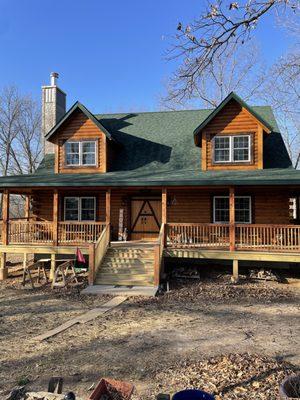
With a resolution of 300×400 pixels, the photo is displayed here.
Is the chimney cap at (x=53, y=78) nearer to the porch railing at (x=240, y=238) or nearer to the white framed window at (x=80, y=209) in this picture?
the white framed window at (x=80, y=209)

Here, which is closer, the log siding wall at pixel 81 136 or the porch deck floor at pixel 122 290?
the porch deck floor at pixel 122 290

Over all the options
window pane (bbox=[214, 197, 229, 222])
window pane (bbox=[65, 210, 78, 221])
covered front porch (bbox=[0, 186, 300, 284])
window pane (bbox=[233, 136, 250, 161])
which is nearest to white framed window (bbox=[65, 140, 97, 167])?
covered front porch (bbox=[0, 186, 300, 284])

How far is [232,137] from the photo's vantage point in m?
16.7

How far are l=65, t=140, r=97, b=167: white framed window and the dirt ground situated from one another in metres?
7.23

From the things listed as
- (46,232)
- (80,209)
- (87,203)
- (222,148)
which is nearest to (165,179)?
(222,148)

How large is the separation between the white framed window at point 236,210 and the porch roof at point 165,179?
177cm

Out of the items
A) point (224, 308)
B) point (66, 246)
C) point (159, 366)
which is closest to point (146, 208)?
point (66, 246)

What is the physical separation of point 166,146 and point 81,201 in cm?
516

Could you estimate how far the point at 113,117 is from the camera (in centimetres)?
2186

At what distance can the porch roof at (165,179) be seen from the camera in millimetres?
14039

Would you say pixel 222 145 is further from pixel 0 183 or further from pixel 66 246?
pixel 0 183

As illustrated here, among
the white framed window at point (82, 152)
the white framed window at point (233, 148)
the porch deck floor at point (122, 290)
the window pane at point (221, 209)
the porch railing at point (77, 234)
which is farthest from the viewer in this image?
the white framed window at point (82, 152)

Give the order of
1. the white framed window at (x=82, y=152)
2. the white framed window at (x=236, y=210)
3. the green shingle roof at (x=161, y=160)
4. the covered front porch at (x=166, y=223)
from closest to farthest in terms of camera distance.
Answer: the covered front porch at (x=166, y=223)
the green shingle roof at (x=161, y=160)
the white framed window at (x=236, y=210)
the white framed window at (x=82, y=152)

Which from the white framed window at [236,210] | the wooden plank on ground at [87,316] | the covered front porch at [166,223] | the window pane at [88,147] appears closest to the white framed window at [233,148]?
the covered front porch at [166,223]
